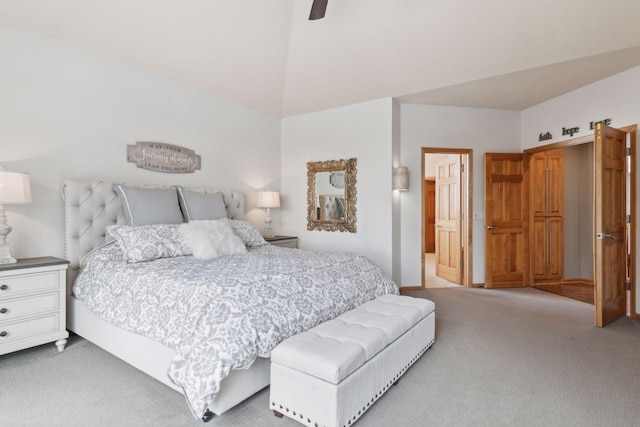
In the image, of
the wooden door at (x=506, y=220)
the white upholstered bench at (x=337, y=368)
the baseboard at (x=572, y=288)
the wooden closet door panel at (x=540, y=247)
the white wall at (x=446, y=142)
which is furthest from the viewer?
the wooden closet door panel at (x=540, y=247)

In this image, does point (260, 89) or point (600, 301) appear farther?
point (260, 89)

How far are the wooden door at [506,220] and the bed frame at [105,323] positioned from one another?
4137 mm

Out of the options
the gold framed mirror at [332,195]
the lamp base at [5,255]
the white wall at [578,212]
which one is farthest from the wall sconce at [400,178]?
the lamp base at [5,255]

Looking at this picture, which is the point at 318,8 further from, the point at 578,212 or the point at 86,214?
the point at 578,212

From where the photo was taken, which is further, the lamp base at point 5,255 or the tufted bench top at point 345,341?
the lamp base at point 5,255

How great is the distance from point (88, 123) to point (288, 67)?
7.45ft

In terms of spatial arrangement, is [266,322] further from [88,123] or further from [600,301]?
[600,301]

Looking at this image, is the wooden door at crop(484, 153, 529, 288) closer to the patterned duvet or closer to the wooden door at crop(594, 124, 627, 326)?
the wooden door at crop(594, 124, 627, 326)

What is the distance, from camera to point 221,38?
3535 millimetres

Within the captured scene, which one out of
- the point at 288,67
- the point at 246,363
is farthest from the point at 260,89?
the point at 246,363

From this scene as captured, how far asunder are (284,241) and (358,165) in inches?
58.4

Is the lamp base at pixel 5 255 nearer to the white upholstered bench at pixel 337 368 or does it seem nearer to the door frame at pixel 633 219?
the white upholstered bench at pixel 337 368

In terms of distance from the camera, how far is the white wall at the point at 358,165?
458 centimetres

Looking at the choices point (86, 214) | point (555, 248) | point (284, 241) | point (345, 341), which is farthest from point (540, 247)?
point (86, 214)
